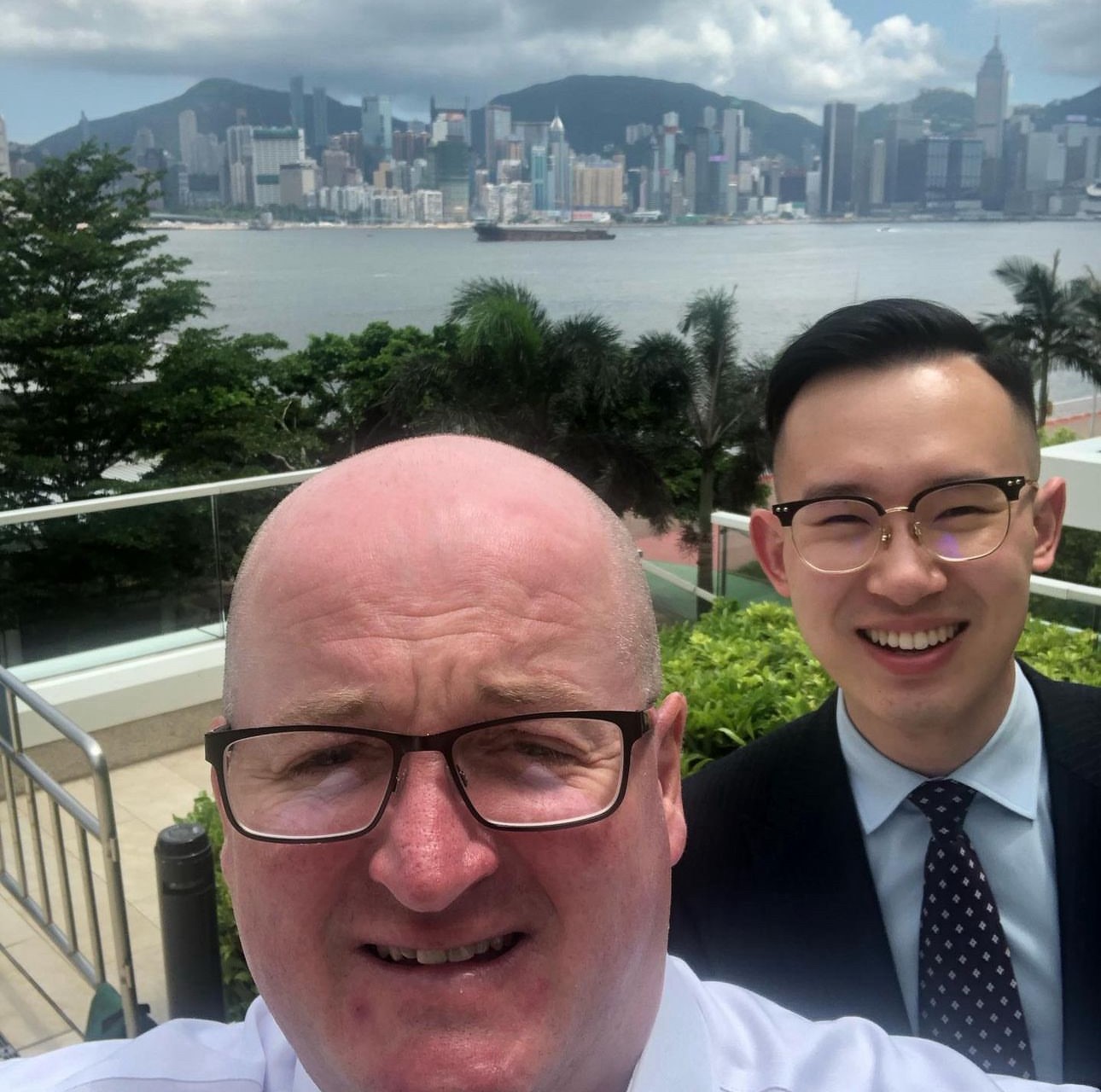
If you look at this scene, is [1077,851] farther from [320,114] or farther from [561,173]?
[320,114]

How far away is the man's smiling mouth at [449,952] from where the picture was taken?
0.98 m

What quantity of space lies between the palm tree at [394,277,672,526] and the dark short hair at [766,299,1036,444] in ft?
78.1

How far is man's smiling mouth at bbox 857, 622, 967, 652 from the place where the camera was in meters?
1.51

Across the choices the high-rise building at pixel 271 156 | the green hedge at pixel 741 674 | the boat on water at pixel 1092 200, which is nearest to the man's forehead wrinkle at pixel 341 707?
the green hedge at pixel 741 674

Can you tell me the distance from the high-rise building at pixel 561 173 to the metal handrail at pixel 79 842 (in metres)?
100

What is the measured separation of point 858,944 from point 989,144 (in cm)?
11759

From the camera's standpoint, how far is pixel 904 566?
58.6 inches

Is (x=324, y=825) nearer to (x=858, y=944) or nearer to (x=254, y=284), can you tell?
(x=858, y=944)

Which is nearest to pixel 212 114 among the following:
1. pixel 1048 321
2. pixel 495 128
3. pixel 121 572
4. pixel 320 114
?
pixel 320 114

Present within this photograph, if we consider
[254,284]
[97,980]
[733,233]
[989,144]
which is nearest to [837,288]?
[989,144]

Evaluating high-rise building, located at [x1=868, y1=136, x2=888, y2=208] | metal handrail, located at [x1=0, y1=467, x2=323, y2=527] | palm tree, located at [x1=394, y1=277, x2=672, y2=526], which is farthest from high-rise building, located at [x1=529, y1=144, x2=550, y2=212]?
metal handrail, located at [x1=0, y1=467, x2=323, y2=527]

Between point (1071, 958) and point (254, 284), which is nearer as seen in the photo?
point (1071, 958)

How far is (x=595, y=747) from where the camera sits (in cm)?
104

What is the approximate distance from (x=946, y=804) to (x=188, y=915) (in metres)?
1.98
